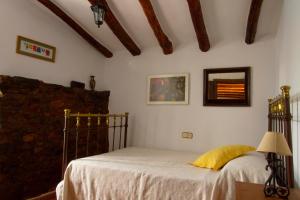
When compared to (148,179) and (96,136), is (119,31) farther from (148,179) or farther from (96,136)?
(148,179)

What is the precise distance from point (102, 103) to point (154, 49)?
4.18 feet

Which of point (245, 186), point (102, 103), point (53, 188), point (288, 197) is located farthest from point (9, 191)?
point (288, 197)

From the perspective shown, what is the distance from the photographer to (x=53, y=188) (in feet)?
10.9

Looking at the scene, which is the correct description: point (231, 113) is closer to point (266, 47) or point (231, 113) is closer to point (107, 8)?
point (266, 47)

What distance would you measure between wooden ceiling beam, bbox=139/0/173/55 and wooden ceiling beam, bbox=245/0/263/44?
1.09 metres

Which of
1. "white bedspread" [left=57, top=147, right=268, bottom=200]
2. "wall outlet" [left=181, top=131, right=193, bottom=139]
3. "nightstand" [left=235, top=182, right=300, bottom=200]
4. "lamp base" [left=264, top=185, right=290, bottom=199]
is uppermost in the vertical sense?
"wall outlet" [left=181, top=131, right=193, bottom=139]

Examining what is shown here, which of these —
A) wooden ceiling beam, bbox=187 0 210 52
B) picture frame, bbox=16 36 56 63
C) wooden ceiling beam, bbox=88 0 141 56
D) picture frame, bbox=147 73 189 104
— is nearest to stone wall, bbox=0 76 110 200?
picture frame, bbox=16 36 56 63

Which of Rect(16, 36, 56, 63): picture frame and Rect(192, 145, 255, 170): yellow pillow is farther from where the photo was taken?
Rect(16, 36, 56, 63): picture frame

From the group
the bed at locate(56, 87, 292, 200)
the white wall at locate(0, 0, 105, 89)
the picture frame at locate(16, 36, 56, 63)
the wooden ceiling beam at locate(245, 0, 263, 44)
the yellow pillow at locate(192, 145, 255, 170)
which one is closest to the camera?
the bed at locate(56, 87, 292, 200)

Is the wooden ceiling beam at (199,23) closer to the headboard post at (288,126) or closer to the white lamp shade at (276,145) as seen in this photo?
the headboard post at (288,126)

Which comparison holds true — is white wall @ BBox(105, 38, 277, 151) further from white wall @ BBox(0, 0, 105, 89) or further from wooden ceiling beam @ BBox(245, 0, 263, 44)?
white wall @ BBox(0, 0, 105, 89)

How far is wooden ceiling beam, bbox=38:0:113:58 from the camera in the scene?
3121 mm

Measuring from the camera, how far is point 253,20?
2.76 m

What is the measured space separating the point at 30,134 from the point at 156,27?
211cm
